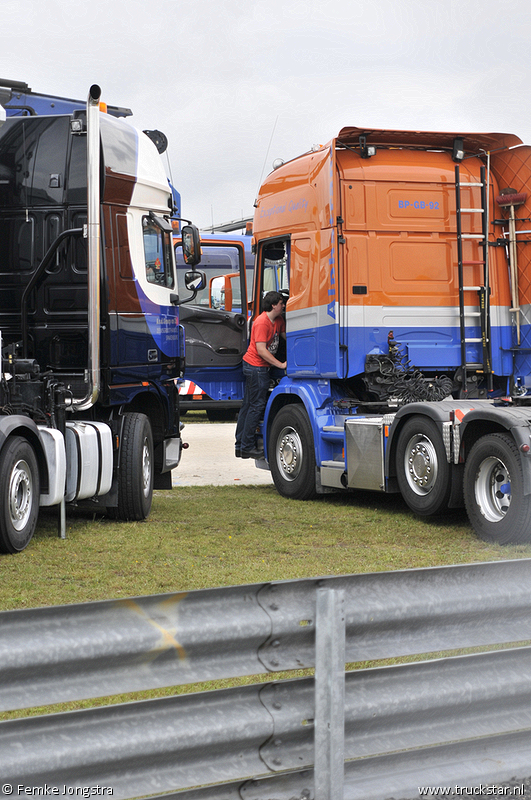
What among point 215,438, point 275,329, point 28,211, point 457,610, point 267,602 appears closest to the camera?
point 267,602

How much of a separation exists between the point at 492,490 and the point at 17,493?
3.59 metres

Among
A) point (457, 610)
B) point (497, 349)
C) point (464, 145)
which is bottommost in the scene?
point (457, 610)

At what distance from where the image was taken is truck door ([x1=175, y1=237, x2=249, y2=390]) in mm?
17188

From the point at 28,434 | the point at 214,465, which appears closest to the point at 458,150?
the point at 28,434

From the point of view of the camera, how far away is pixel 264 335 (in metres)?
11.1

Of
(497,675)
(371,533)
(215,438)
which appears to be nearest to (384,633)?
(497,675)

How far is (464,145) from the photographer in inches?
395

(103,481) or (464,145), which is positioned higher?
(464,145)

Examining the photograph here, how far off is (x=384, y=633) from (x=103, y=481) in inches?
228

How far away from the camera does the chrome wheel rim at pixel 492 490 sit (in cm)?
737

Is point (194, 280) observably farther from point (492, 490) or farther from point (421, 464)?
point (492, 490)

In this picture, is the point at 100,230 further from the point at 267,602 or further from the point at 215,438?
the point at 215,438

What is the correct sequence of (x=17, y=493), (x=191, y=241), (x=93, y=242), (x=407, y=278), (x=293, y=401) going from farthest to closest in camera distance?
(x=293, y=401) → (x=407, y=278) → (x=191, y=241) → (x=93, y=242) → (x=17, y=493)

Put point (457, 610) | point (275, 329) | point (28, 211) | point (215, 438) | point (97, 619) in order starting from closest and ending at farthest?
point (97, 619), point (457, 610), point (28, 211), point (275, 329), point (215, 438)
